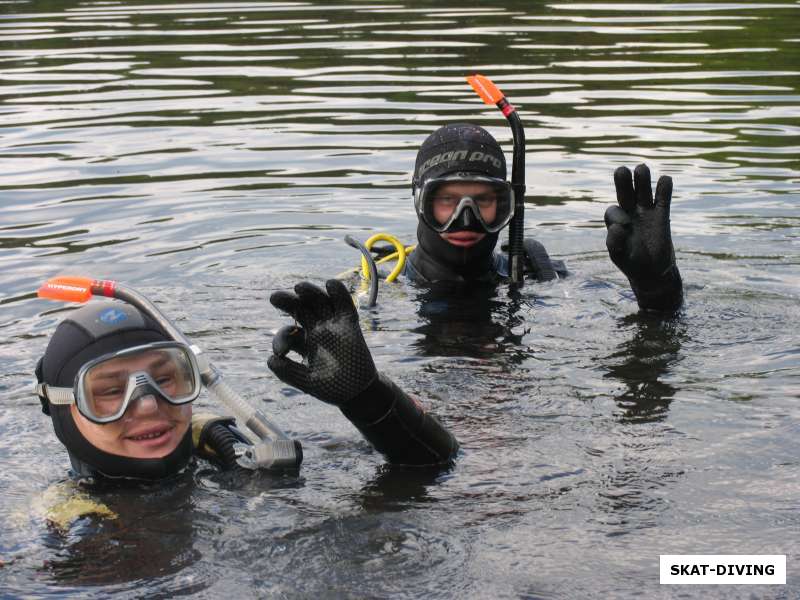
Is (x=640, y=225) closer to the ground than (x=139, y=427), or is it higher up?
higher up

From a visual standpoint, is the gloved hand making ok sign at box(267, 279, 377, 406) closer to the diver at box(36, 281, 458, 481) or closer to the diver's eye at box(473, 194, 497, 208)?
the diver at box(36, 281, 458, 481)

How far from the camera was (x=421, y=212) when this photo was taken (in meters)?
6.27

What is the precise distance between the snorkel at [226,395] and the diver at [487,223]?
2.12 meters

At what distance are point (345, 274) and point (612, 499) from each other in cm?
307

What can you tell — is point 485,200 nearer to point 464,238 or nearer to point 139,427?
point 464,238

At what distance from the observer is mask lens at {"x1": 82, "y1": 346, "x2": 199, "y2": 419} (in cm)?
378

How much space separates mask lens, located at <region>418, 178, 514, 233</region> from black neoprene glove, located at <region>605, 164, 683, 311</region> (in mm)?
782

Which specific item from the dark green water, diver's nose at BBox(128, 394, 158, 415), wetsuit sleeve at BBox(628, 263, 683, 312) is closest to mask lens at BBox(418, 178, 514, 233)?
the dark green water

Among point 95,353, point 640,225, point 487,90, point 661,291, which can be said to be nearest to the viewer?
point 95,353

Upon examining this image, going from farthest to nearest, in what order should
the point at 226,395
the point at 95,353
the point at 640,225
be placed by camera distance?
the point at 640,225, the point at 226,395, the point at 95,353

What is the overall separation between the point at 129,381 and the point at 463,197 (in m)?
2.80

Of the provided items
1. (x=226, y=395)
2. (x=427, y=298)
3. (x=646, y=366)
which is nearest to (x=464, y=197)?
(x=427, y=298)

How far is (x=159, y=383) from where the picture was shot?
3924 mm
